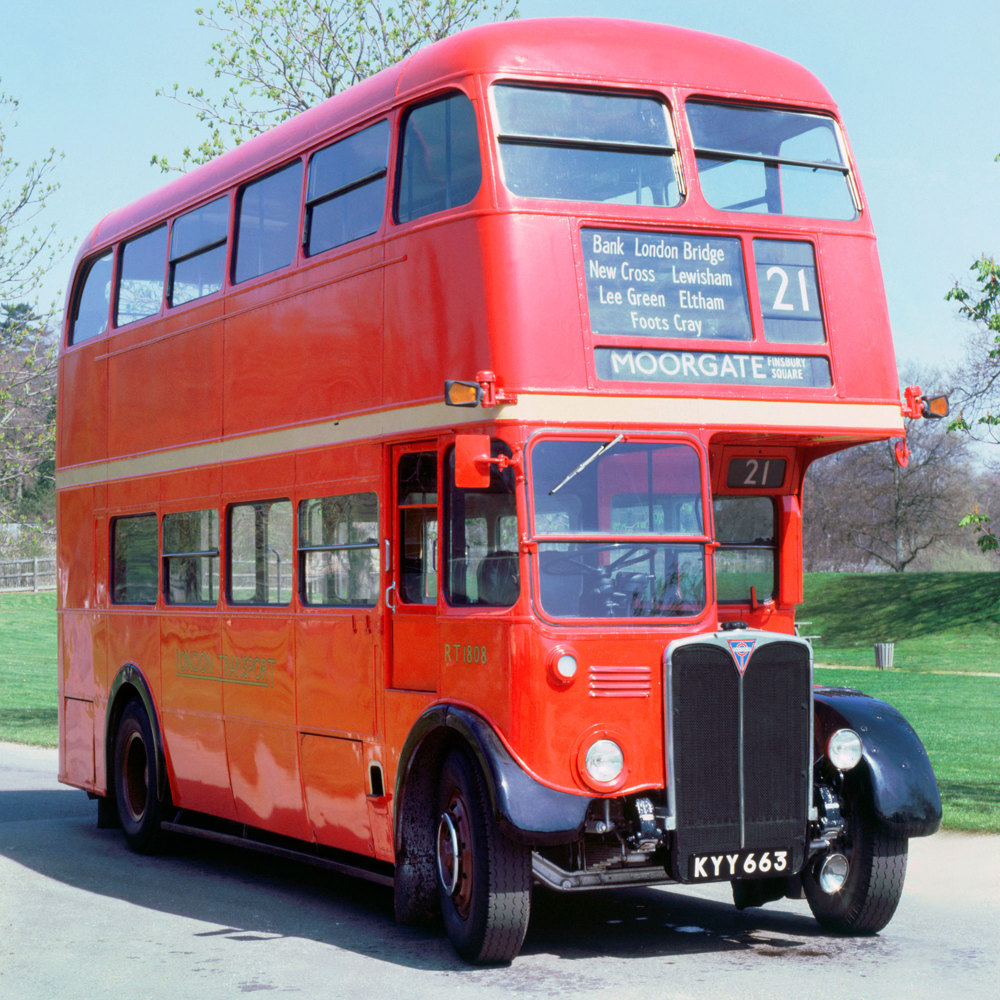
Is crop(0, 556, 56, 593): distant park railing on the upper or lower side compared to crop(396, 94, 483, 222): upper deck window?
lower

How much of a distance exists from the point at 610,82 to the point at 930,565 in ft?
233

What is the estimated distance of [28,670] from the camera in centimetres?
3712

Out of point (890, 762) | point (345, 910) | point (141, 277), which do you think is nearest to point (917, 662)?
point (141, 277)

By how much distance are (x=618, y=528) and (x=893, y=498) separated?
61.6m

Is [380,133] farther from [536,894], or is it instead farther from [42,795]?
[42,795]

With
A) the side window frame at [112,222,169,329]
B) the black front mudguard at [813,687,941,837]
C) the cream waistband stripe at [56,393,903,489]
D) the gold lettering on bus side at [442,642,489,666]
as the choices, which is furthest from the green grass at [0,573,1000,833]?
the side window frame at [112,222,169,329]

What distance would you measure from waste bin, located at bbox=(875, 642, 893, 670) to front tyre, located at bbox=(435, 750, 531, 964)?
1363 inches

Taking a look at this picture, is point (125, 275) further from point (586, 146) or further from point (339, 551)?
point (586, 146)

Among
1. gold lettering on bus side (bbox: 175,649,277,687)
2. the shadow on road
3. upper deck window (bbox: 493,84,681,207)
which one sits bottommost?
the shadow on road

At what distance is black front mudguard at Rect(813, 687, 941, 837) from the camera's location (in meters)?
8.13

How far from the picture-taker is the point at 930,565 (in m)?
76.4

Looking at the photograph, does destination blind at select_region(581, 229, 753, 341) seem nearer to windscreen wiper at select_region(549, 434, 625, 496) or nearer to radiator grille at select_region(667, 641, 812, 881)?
windscreen wiper at select_region(549, 434, 625, 496)

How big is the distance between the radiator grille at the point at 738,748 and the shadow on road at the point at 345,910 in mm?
789

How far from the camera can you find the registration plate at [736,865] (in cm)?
773
